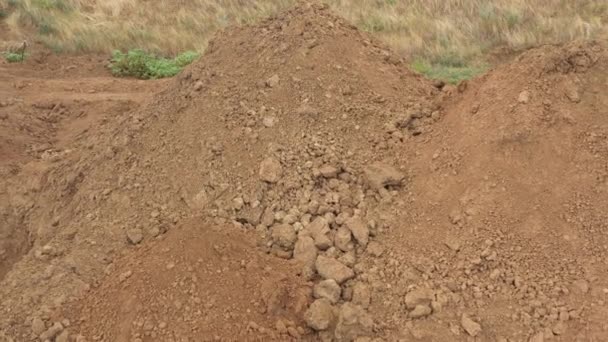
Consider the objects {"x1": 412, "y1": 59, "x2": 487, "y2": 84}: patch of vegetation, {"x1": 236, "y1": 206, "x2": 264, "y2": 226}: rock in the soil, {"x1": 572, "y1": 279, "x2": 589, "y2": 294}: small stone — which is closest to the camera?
{"x1": 572, "y1": 279, "x2": 589, "y2": 294}: small stone

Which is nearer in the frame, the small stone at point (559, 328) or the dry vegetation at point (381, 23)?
the small stone at point (559, 328)

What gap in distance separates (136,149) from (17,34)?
618 centimetres

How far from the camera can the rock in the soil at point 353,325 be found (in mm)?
3168

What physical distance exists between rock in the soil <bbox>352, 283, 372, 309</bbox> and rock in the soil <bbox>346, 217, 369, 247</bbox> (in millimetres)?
275

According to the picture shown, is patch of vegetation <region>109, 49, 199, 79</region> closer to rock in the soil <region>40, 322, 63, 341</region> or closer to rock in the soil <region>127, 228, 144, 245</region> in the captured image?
rock in the soil <region>127, 228, 144, 245</region>

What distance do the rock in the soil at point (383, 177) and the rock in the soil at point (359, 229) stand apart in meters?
0.29

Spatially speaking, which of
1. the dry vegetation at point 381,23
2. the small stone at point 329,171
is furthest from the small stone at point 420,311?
the dry vegetation at point 381,23

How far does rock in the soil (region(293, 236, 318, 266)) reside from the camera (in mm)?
3516

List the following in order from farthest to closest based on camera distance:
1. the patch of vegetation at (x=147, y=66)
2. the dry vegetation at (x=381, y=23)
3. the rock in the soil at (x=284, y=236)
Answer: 1. the dry vegetation at (x=381, y=23)
2. the patch of vegetation at (x=147, y=66)
3. the rock in the soil at (x=284, y=236)

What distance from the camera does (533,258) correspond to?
3.26m

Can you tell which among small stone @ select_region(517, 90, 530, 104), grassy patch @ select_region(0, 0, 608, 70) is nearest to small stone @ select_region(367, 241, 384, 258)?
small stone @ select_region(517, 90, 530, 104)

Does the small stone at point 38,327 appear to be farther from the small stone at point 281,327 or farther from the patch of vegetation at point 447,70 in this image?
the patch of vegetation at point 447,70

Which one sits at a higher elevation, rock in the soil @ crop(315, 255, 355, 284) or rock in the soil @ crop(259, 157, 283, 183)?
rock in the soil @ crop(259, 157, 283, 183)

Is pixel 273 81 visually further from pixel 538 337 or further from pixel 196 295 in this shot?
pixel 538 337
